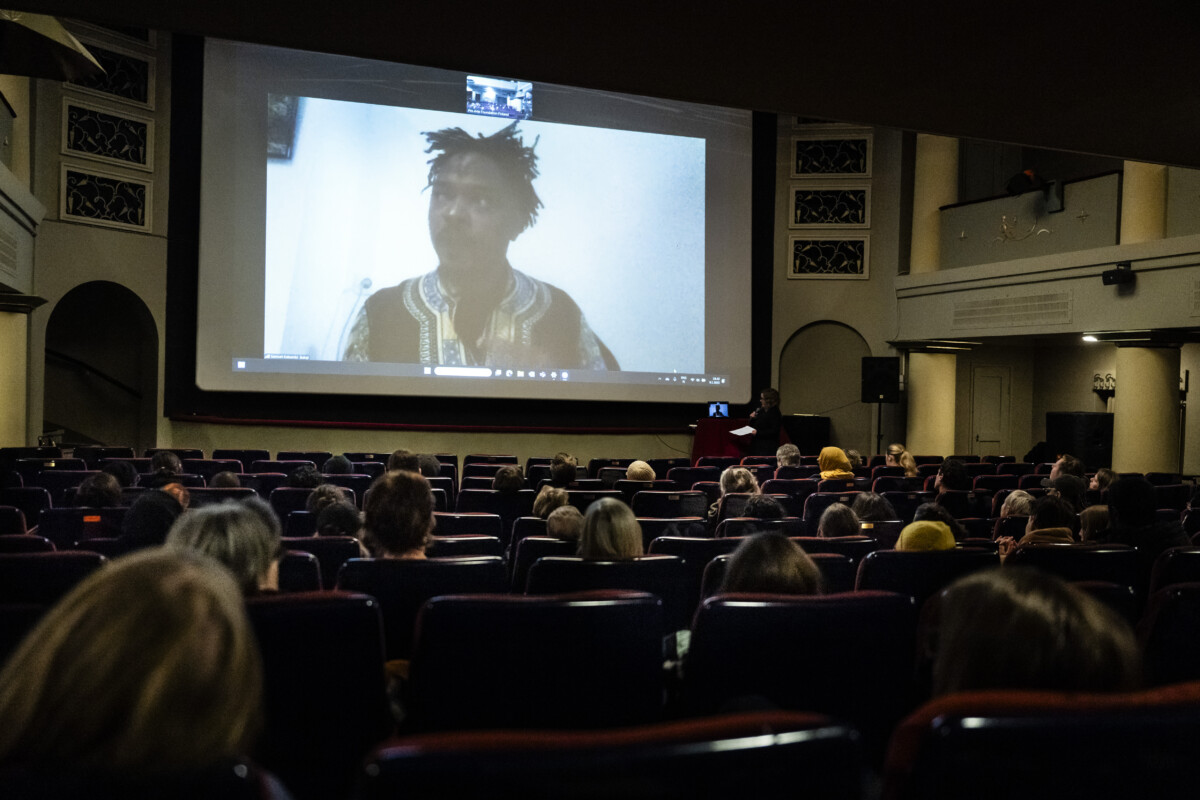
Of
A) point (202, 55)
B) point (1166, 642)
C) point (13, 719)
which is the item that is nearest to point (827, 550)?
point (1166, 642)

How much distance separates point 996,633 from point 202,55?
12946 millimetres

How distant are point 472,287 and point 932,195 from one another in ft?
24.6

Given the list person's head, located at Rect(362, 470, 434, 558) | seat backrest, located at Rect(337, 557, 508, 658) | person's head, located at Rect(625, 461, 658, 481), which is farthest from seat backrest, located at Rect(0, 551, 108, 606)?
person's head, located at Rect(625, 461, 658, 481)

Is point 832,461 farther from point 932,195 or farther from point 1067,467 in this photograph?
point 932,195

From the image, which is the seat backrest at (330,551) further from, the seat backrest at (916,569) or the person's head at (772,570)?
the seat backrest at (916,569)

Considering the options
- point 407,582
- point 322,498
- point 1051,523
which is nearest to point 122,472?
point 322,498

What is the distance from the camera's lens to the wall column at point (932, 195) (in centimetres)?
1444

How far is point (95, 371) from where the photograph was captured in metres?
13.9

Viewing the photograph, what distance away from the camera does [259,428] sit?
1224 centimetres

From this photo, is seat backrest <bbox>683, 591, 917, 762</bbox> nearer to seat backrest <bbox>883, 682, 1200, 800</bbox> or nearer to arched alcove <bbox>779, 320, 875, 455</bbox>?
seat backrest <bbox>883, 682, 1200, 800</bbox>

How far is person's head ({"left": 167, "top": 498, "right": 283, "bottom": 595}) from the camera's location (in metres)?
2.16

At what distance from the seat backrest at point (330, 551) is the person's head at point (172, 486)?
3.29 feet

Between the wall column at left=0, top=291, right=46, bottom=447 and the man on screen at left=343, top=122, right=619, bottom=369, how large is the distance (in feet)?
12.1

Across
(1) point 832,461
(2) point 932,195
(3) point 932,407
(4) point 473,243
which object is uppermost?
(2) point 932,195
